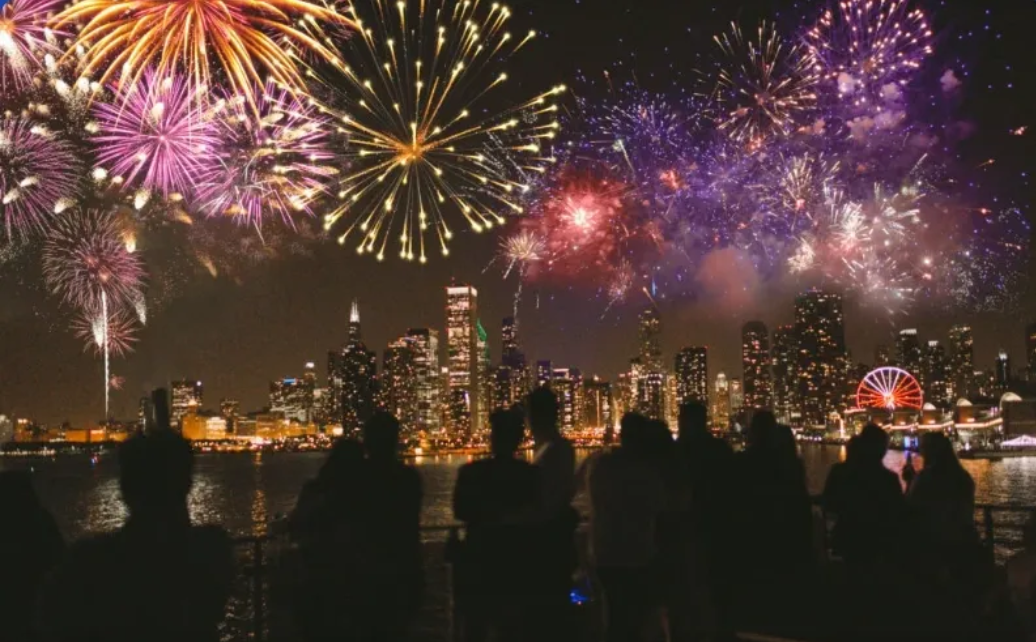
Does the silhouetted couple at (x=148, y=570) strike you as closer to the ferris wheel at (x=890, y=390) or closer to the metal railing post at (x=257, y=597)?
the metal railing post at (x=257, y=597)

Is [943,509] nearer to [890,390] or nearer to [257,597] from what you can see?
[257,597]

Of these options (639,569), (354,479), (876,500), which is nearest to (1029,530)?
(639,569)

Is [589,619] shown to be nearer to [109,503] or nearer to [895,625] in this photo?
[895,625]

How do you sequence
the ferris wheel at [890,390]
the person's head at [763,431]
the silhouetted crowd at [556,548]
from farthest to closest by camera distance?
the ferris wheel at [890,390], the person's head at [763,431], the silhouetted crowd at [556,548]

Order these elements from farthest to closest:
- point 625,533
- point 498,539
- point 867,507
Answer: point 867,507 < point 625,533 < point 498,539

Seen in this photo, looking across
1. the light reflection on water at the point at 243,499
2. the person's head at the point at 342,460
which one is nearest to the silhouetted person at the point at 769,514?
the person's head at the point at 342,460

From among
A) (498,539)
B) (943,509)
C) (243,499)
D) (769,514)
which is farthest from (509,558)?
(243,499)
